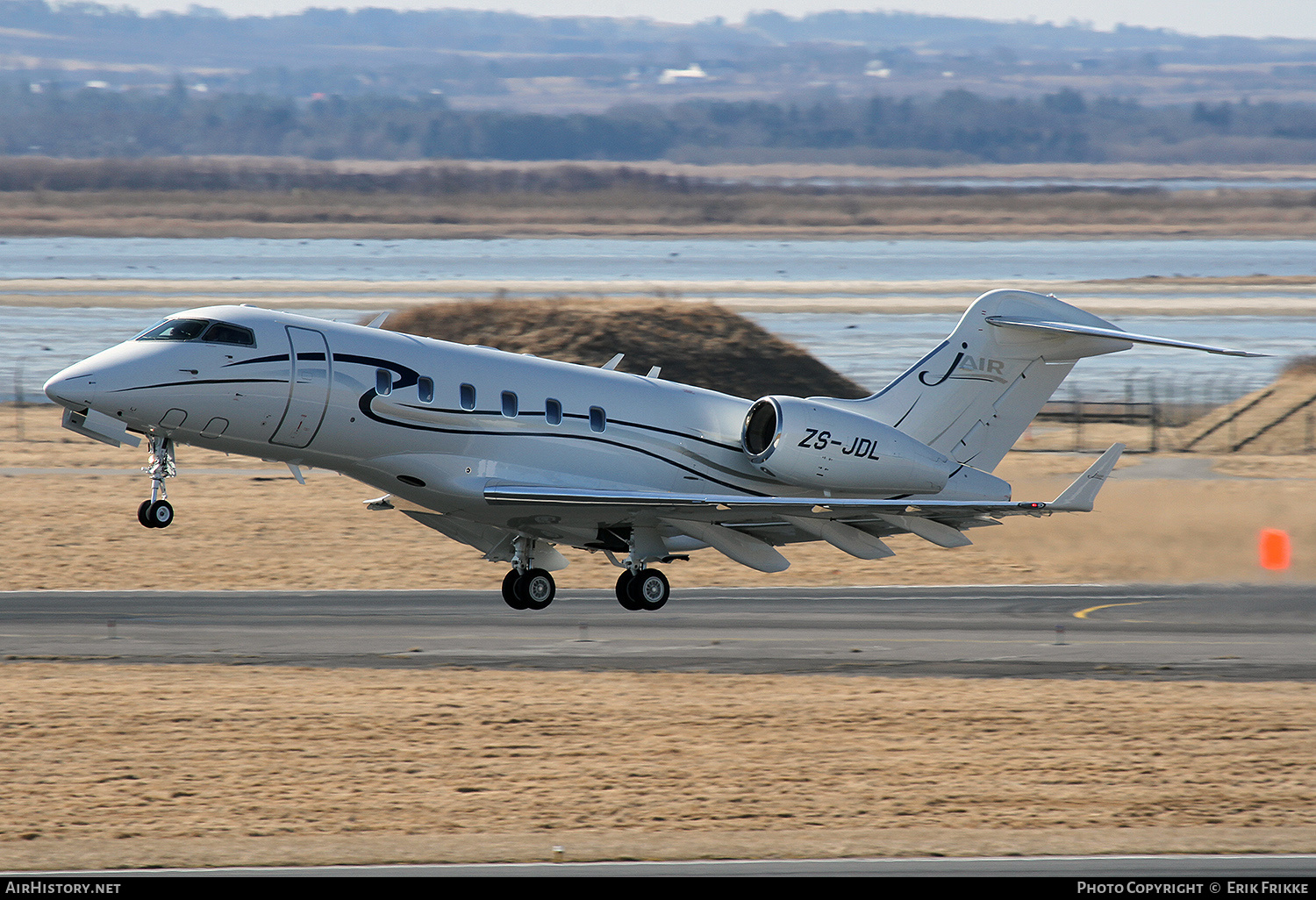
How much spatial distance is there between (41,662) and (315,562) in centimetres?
939

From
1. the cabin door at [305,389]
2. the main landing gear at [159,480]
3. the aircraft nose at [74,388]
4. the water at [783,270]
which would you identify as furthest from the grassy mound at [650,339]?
the aircraft nose at [74,388]

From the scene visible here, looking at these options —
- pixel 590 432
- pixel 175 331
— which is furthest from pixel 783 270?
pixel 175 331

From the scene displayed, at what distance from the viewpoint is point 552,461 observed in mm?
24641

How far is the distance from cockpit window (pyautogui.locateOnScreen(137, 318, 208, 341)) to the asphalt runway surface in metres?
5.47

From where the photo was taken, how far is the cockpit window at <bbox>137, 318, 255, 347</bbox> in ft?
72.6

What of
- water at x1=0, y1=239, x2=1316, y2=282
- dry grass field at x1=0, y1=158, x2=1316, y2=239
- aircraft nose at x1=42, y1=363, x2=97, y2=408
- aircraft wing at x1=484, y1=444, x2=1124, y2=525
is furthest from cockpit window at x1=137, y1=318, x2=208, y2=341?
dry grass field at x1=0, y1=158, x2=1316, y2=239

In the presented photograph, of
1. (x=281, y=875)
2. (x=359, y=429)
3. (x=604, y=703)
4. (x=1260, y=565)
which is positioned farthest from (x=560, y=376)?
(x=1260, y=565)

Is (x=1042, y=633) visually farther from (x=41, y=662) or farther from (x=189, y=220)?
(x=189, y=220)

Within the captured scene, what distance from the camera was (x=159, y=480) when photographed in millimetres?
21516

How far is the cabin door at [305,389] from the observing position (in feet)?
74.6

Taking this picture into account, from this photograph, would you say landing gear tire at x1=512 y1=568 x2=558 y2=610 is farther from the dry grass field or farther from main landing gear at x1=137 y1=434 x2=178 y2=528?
the dry grass field

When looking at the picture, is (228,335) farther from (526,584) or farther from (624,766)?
(624,766)

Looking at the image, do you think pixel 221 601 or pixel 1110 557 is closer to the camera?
pixel 221 601

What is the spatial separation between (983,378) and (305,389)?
12071mm
